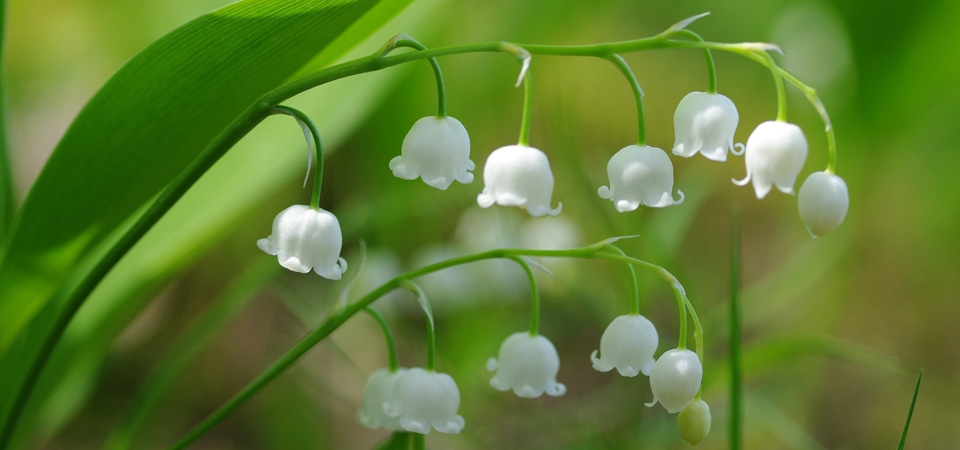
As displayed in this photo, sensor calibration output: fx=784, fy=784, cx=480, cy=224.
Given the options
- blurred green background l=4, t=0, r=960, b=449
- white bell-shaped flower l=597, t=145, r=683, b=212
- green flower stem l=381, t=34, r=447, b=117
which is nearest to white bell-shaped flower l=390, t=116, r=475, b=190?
green flower stem l=381, t=34, r=447, b=117

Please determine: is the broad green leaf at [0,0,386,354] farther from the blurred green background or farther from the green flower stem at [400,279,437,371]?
the blurred green background

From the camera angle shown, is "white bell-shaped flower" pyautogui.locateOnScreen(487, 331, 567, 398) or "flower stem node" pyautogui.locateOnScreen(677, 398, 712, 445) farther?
"white bell-shaped flower" pyautogui.locateOnScreen(487, 331, 567, 398)

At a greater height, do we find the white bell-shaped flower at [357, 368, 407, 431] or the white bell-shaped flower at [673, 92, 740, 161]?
the white bell-shaped flower at [673, 92, 740, 161]

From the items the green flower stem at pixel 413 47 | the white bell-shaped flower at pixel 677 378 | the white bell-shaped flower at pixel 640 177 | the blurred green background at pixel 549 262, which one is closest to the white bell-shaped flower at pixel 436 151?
the green flower stem at pixel 413 47

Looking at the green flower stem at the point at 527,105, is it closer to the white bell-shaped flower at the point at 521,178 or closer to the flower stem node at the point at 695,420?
the white bell-shaped flower at the point at 521,178

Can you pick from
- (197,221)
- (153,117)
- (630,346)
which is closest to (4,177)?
(197,221)

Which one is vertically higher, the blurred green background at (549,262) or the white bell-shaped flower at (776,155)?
the white bell-shaped flower at (776,155)

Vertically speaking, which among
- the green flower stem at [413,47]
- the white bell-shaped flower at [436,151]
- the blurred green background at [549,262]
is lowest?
the blurred green background at [549,262]
